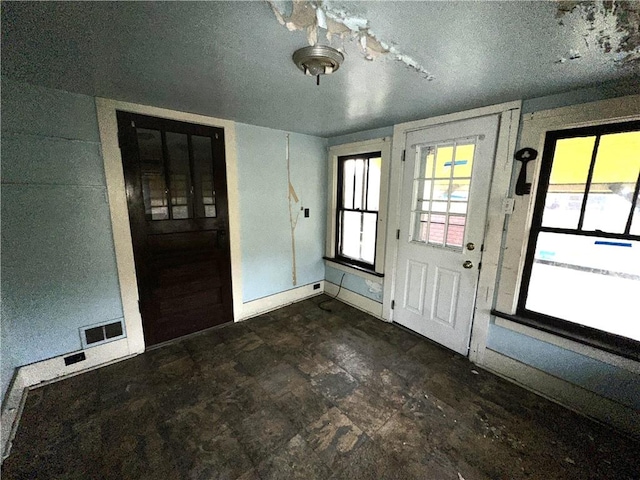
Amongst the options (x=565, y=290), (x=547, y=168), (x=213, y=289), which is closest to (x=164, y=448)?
(x=213, y=289)

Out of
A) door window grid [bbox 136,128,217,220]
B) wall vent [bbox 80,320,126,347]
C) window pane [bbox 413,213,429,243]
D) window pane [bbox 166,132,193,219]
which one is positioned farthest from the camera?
window pane [bbox 413,213,429,243]

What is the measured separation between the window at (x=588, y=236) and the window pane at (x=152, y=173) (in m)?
3.19

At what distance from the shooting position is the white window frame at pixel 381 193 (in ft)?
9.43

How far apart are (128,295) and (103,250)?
0.45 m

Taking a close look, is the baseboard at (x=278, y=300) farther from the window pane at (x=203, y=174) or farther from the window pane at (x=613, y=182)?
the window pane at (x=613, y=182)

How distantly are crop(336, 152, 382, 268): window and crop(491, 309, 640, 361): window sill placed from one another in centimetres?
163

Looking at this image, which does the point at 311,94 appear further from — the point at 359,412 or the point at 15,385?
the point at 15,385

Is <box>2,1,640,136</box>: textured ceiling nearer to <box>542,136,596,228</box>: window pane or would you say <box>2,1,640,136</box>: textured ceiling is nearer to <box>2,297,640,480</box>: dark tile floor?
<box>542,136,596,228</box>: window pane

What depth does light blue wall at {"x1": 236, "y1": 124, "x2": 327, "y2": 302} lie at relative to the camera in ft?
9.44

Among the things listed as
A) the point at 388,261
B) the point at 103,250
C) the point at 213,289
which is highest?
the point at 103,250

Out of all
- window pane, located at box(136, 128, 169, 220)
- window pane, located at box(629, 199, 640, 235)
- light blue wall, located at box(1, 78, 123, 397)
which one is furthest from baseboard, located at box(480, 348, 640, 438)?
light blue wall, located at box(1, 78, 123, 397)

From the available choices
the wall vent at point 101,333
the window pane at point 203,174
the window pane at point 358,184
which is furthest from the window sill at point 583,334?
the wall vent at point 101,333

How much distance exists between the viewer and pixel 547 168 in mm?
1885

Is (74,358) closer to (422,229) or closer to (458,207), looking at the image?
(422,229)
